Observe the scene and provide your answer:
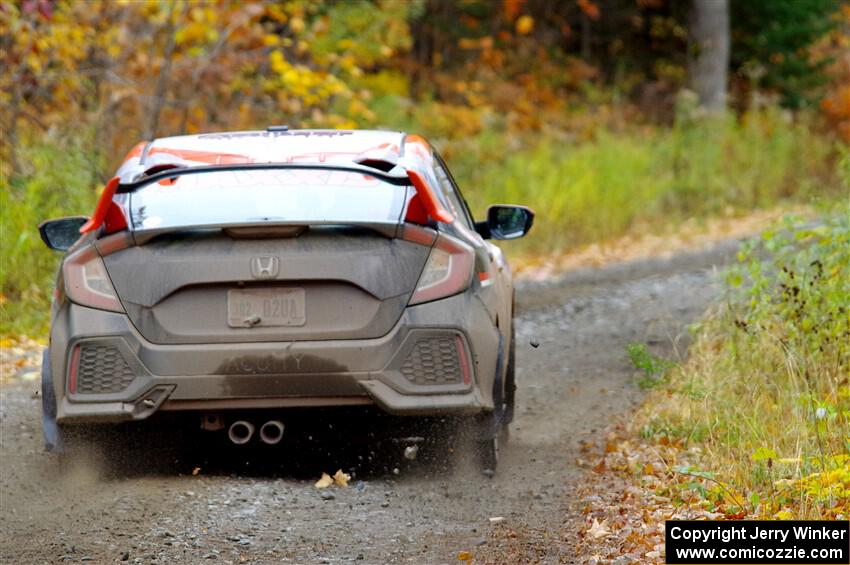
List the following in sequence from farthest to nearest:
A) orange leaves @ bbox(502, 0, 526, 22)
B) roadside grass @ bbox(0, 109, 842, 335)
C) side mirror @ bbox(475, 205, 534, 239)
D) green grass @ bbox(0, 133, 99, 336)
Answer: orange leaves @ bbox(502, 0, 526, 22) < roadside grass @ bbox(0, 109, 842, 335) < green grass @ bbox(0, 133, 99, 336) < side mirror @ bbox(475, 205, 534, 239)

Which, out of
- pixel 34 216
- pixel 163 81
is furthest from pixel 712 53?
pixel 34 216

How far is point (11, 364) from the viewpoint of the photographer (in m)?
10.0

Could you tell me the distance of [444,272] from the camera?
250 inches

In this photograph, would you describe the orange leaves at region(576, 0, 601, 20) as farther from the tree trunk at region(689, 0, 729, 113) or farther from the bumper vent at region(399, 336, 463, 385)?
the bumper vent at region(399, 336, 463, 385)

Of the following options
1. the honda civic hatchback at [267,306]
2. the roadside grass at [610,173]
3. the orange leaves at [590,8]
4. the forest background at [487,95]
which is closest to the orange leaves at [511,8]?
the forest background at [487,95]

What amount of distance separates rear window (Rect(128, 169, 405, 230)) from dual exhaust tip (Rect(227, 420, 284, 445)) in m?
0.90

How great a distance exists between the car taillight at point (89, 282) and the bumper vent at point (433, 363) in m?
1.27

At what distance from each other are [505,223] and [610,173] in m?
11.4

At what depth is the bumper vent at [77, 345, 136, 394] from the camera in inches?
246

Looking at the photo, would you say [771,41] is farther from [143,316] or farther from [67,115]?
[143,316]

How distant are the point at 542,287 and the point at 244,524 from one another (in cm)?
915

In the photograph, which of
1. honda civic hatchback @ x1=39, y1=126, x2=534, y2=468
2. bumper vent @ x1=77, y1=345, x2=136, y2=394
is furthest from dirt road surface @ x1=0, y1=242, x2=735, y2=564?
bumper vent @ x1=77, y1=345, x2=136, y2=394

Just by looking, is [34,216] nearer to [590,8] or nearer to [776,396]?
[776,396]

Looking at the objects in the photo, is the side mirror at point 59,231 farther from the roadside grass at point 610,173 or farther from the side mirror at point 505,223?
the roadside grass at point 610,173
